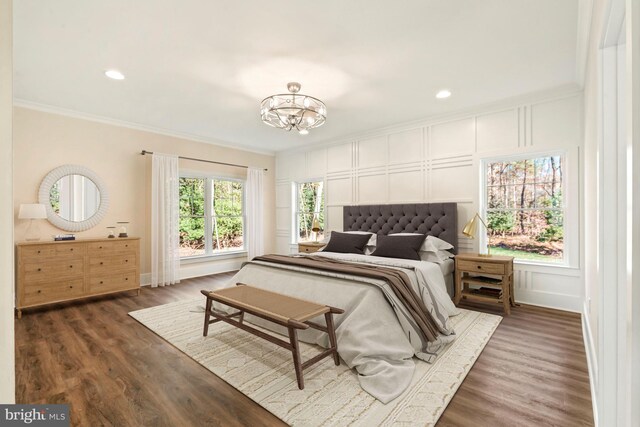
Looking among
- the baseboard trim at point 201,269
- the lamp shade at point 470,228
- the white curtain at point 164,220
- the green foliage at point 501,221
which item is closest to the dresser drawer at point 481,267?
the lamp shade at point 470,228

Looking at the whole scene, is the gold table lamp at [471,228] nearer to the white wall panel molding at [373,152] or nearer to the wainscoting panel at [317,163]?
the white wall panel molding at [373,152]

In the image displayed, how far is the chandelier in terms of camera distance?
2.90 m

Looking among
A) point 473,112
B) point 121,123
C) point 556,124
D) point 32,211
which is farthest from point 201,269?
point 556,124

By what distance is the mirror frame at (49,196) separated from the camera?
12.5 feet

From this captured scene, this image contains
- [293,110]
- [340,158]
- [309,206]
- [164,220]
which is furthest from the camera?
[309,206]

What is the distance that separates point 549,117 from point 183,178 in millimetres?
5580

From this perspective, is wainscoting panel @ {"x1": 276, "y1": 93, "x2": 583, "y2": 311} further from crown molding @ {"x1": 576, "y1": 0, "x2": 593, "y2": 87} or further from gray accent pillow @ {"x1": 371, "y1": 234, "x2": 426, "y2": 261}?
gray accent pillow @ {"x1": 371, "y1": 234, "x2": 426, "y2": 261}

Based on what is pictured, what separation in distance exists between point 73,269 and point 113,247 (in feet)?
1.62

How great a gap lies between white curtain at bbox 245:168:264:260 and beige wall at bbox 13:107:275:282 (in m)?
0.61

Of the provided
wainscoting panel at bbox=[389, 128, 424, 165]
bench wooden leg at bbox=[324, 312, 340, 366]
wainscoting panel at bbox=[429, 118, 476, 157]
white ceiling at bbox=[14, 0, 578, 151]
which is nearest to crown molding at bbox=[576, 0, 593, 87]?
white ceiling at bbox=[14, 0, 578, 151]

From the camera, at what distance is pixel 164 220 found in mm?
4801

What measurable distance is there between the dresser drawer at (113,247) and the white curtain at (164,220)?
49 cm

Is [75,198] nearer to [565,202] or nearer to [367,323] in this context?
[367,323]
